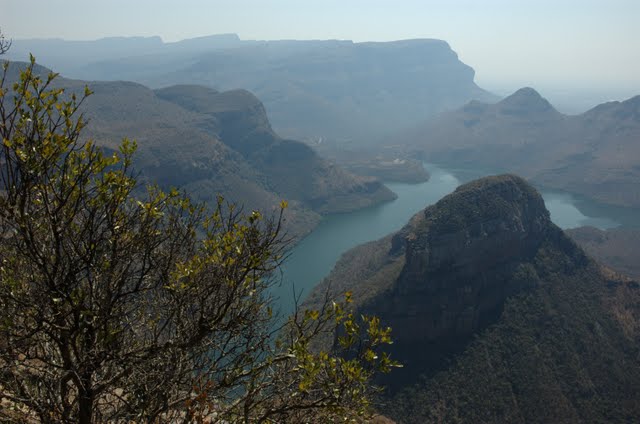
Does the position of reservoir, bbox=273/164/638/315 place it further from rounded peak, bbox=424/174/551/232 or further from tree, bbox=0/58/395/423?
tree, bbox=0/58/395/423

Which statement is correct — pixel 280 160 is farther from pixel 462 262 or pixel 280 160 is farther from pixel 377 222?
pixel 462 262

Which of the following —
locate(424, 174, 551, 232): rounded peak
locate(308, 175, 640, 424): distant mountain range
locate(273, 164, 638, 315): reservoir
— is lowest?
locate(273, 164, 638, 315): reservoir

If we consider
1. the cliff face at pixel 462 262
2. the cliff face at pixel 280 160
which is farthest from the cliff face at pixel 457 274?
the cliff face at pixel 280 160

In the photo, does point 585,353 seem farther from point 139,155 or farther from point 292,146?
point 292,146

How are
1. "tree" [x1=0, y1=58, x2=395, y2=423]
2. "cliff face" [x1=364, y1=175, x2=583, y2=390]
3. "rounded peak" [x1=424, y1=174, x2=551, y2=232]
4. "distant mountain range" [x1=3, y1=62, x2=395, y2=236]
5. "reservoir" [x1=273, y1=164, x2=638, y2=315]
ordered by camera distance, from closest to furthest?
"tree" [x1=0, y1=58, x2=395, y2=423] → "cliff face" [x1=364, y1=175, x2=583, y2=390] → "rounded peak" [x1=424, y1=174, x2=551, y2=232] → "reservoir" [x1=273, y1=164, x2=638, y2=315] → "distant mountain range" [x1=3, y1=62, x2=395, y2=236]

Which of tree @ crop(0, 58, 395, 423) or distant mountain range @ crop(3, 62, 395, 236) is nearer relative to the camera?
tree @ crop(0, 58, 395, 423)

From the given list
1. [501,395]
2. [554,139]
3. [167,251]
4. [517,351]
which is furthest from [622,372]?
[554,139]

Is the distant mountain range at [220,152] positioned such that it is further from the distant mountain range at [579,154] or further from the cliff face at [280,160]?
the distant mountain range at [579,154]

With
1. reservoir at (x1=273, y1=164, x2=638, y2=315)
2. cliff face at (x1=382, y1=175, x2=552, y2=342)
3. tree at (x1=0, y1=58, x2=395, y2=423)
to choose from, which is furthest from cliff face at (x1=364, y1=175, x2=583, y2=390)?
tree at (x1=0, y1=58, x2=395, y2=423)
